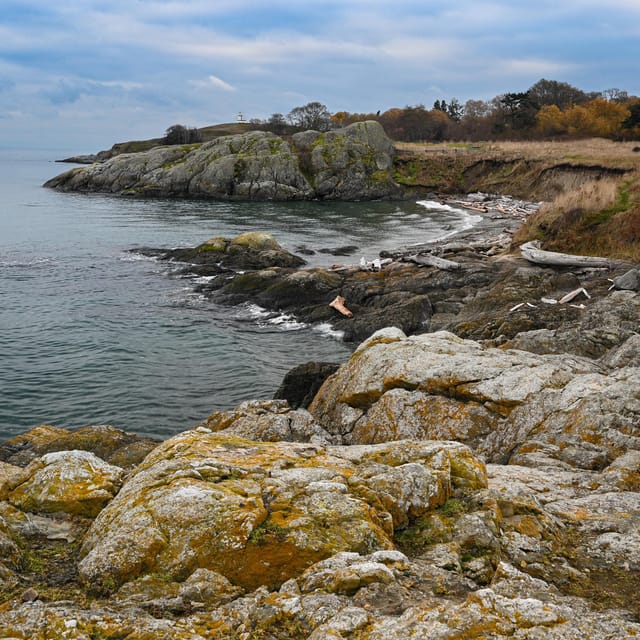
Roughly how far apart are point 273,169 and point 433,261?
6069 centimetres

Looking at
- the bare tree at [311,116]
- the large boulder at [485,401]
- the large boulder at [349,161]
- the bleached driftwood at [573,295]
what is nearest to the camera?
the large boulder at [485,401]

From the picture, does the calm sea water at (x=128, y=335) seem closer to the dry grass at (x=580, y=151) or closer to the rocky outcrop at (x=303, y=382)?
the rocky outcrop at (x=303, y=382)

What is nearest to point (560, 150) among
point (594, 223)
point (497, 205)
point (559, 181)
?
point (559, 181)

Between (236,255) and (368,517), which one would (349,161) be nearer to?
(236,255)

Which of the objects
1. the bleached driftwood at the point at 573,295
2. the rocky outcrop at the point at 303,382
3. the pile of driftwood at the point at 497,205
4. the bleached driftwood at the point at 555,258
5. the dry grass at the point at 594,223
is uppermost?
the pile of driftwood at the point at 497,205

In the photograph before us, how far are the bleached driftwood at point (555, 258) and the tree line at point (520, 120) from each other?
7627 cm

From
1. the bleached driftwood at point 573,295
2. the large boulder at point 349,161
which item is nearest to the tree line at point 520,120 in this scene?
the large boulder at point 349,161

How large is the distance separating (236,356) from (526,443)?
50.9 ft

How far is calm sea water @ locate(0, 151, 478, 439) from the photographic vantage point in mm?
19656

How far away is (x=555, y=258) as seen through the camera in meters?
26.2

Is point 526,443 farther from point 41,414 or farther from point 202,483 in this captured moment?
point 41,414

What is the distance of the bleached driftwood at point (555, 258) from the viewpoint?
80.8ft

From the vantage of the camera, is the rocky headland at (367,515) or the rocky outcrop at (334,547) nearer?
the rocky outcrop at (334,547)

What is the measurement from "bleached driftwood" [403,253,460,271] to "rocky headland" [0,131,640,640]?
16.6 m
